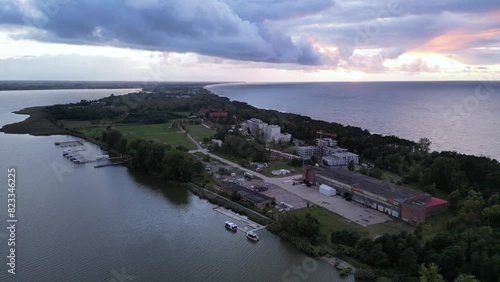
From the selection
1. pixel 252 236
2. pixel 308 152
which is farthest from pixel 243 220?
pixel 308 152

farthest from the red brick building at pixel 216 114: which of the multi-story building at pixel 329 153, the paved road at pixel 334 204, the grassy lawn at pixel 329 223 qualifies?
the grassy lawn at pixel 329 223

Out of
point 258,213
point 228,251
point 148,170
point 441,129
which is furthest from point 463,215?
point 441,129

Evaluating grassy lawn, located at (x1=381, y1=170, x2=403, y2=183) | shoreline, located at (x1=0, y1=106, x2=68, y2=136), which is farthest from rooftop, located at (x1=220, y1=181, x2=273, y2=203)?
shoreline, located at (x1=0, y1=106, x2=68, y2=136)

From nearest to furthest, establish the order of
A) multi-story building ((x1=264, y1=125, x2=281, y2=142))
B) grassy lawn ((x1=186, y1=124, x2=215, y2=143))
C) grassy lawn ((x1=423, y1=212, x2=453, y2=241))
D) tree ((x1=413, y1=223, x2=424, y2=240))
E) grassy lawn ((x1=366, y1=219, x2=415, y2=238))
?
tree ((x1=413, y1=223, x2=424, y2=240))
grassy lawn ((x1=423, y1=212, x2=453, y2=241))
grassy lawn ((x1=366, y1=219, x2=415, y2=238))
multi-story building ((x1=264, y1=125, x2=281, y2=142))
grassy lawn ((x1=186, y1=124, x2=215, y2=143))

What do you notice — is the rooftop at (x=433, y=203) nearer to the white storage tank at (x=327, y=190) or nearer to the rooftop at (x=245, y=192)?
the white storage tank at (x=327, y=190)

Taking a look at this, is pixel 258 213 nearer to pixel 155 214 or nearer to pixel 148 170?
pixel 155 214

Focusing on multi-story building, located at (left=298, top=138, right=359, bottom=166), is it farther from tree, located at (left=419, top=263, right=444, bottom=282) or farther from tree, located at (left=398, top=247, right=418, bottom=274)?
tree, located at (left=419, top=263, right=444, bottom=282)
